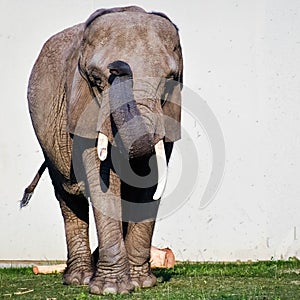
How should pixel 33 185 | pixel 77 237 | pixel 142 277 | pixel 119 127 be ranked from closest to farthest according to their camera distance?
pixel 119 127 → pixel 142 277 → pixel 77 237 → pixel 33 185

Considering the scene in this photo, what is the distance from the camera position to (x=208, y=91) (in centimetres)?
1053

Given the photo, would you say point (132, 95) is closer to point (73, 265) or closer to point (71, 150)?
point (71, 150)

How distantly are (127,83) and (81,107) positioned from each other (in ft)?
1.87

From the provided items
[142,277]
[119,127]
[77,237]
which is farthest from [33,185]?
[119,127]

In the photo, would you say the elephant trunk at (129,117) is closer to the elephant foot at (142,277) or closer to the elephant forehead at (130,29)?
the elephant forehead at (130,29)

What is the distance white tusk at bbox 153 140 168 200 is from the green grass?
1.84 feet

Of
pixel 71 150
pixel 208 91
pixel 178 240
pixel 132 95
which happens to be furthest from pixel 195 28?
pixel 132 95

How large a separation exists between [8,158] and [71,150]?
2450mm

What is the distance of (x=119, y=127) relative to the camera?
7.43 metres

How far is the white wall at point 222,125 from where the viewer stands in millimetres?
10461

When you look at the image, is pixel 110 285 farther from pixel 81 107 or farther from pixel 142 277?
pixel 81 107

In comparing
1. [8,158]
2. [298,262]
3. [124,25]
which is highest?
[124,25]

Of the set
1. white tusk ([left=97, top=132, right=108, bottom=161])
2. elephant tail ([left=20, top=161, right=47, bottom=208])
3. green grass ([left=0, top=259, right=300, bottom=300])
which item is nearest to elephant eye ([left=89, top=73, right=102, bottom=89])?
white tusk ([left=97, top=132, right=108, bottom=161])

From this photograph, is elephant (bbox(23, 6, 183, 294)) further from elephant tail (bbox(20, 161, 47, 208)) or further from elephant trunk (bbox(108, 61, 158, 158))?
elephant tail (bbox(20, 161, 47, 208))
